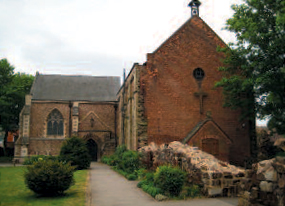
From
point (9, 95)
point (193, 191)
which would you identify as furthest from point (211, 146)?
point (9, 95)

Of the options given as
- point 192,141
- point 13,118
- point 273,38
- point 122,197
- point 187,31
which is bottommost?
point 122,197

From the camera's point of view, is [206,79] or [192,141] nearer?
[192,141]

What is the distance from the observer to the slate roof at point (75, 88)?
36969 mm

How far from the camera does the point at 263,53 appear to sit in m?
16.8

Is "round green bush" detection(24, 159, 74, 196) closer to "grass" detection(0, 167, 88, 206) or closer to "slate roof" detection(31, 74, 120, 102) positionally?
"grass" detection(0, 167, 88, 206)

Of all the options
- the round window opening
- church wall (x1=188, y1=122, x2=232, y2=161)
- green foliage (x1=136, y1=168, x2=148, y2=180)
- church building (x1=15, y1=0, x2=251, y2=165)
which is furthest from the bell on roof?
green foliage (x1=136, y1=168, x2=148, y2=180)

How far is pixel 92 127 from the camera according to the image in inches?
1410

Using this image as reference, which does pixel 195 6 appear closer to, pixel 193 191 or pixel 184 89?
pixel 184 89

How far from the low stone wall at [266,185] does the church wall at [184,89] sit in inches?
484

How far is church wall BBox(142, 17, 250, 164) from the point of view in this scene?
69.4 feet

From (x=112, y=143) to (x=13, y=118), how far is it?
15.8m

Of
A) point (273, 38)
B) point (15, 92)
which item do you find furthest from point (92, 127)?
point (273, 38)

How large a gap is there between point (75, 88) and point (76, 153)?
18.3 metres

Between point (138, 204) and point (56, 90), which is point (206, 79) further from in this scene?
point (56, 90)
